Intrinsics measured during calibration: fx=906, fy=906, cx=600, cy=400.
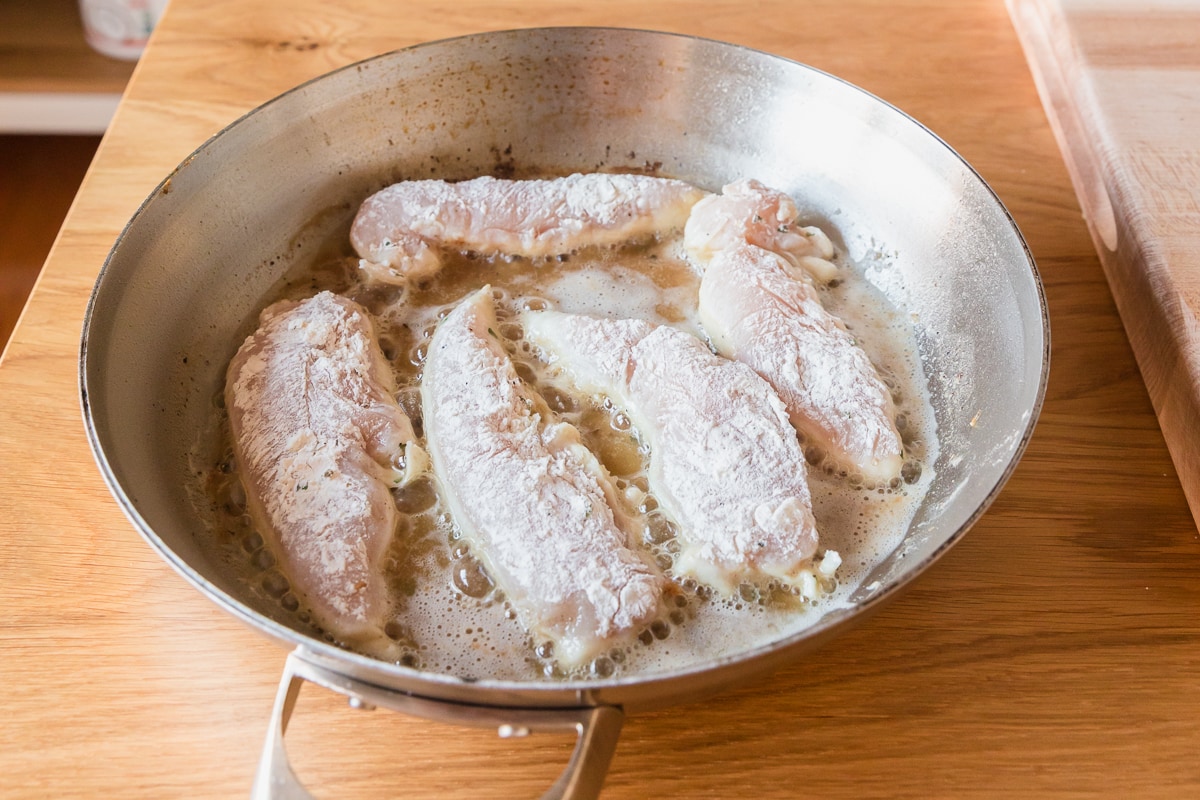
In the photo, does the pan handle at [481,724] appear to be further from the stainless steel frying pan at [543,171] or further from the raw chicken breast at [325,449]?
the raw chicken breast at [325,449]

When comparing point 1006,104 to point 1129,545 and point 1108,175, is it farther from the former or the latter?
point 1129,545

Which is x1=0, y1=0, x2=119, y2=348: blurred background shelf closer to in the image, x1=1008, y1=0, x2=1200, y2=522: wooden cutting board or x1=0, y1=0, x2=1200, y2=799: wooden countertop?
x1=0, y1=0, x2=1200, y2=799: wooden countertop

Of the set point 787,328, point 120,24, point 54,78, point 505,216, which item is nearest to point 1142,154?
point 787,328

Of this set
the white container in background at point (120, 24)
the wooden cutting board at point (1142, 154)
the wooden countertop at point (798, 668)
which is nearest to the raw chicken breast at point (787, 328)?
the wooden countertop at point (798, 668)

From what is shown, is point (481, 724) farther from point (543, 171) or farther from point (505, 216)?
point (543, 171)

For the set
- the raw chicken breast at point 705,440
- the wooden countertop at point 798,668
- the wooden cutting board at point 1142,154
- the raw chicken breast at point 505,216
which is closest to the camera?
the wooden countertop at point 798,668

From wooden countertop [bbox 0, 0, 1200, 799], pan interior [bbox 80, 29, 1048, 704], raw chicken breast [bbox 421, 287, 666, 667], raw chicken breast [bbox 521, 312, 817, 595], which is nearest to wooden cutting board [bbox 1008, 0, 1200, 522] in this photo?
wooden countertop [bbox 0, 0, 1200, 799]
